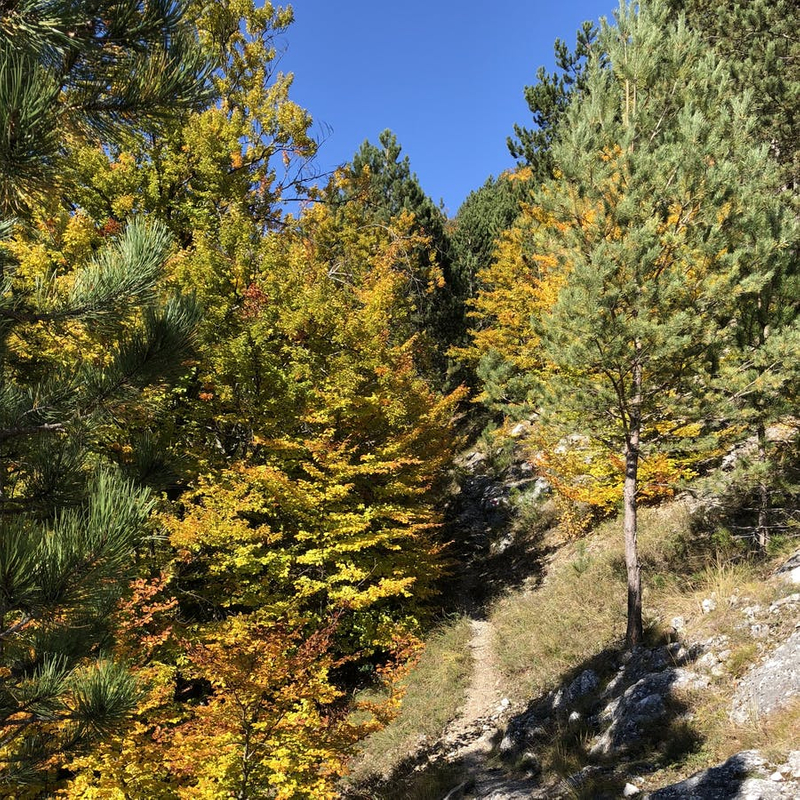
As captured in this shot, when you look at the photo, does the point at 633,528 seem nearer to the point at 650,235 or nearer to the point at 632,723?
the point at 632,723

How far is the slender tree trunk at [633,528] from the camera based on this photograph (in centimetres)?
843

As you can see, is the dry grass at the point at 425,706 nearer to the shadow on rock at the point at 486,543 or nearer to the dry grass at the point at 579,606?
the dry grass at the point at 579,606

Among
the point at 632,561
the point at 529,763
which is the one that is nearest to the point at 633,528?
the point at 632,561

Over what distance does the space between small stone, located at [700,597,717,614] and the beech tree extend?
96cm

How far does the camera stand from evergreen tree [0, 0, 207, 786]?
264 centimetres

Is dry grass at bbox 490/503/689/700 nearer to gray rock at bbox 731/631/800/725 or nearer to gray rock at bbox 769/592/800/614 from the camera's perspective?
gray rock at bbox 769/592/800/614

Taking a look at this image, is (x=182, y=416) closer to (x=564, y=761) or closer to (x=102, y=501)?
(x=102, y=501)

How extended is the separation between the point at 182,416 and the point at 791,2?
17.5 metres

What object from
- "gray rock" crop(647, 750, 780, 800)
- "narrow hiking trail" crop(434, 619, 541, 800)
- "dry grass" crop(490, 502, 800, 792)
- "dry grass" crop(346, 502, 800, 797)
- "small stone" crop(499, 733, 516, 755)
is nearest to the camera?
"gray rock" crop(647, 750, 780, 800)

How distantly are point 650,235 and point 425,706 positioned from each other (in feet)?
33.2

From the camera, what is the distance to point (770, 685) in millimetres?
5891

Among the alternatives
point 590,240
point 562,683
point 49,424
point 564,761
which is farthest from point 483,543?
point 49,424

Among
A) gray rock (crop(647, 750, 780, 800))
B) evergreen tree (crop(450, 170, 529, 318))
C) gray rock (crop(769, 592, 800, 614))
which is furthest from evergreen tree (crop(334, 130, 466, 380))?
gray rock (crop(647, 750, 780, 800))

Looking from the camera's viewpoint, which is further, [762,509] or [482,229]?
[482,229]
